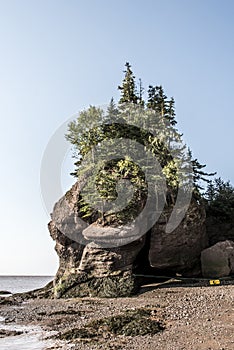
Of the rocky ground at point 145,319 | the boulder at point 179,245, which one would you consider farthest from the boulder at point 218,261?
the rocky ground at point 145,319

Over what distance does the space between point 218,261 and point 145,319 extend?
16054 mm

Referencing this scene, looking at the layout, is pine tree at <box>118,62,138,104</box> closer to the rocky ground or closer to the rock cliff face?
the rock cliff face

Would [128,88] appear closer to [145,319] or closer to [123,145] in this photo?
[123,145]

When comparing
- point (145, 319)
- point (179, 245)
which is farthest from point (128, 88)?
point (145, 319)

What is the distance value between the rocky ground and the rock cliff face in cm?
197

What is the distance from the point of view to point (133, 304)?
903 inches

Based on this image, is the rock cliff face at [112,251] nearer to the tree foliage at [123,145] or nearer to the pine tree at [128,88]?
the tree foliage at [123,145]

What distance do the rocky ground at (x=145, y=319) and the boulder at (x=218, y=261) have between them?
478 cm

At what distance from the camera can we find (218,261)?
104 feet

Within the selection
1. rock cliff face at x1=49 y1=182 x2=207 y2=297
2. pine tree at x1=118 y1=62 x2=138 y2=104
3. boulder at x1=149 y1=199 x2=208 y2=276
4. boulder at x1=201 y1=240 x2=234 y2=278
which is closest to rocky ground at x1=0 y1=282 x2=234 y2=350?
rock cliff face at x1=49 y1=182 x2=207 y2=297

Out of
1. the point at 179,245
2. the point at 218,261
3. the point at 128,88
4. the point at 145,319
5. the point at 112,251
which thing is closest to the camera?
the point at 145,319

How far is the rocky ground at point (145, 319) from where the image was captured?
14297 mm

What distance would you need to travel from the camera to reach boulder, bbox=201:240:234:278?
3155 cm

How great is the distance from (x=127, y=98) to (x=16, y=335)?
1167 inches
